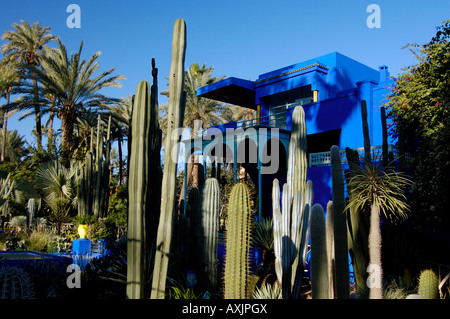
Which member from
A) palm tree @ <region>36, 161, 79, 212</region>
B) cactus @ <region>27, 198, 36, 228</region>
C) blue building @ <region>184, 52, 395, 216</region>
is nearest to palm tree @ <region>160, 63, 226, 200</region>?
blue building @ <region>184, 52, 395, 216</region>

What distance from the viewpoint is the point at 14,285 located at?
17.7 feet

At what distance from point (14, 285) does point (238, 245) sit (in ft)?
10.4

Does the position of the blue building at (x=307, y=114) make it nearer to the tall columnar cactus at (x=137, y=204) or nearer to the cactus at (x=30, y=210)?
the cactus at (x=30, y=210)

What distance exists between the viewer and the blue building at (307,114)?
13320 mm

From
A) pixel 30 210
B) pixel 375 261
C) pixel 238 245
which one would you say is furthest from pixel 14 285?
pixel 30 210

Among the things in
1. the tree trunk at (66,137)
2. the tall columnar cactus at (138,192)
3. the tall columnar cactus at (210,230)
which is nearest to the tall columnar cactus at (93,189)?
the tree trunk at (66,137)

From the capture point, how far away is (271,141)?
14523mm

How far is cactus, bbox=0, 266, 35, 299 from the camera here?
17.3ft

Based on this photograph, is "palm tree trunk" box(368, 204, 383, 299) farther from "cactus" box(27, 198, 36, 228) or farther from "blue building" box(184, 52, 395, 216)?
"cactus" box(27, 198, 36, 228)

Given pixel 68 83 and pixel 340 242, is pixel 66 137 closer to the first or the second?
pixel 68 83

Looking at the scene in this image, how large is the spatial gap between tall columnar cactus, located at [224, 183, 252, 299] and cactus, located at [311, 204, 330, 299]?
1083 mm
